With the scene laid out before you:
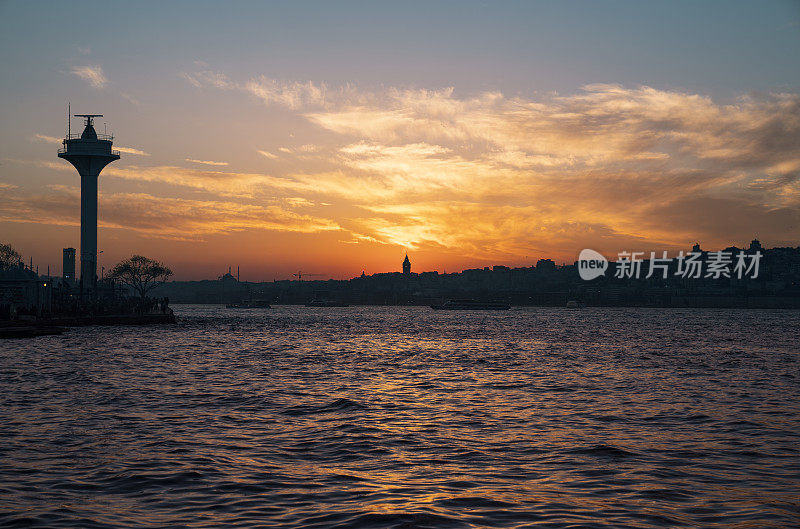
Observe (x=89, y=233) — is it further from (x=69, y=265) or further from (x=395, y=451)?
(x=395, y=451)

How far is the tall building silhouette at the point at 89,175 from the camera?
146 m

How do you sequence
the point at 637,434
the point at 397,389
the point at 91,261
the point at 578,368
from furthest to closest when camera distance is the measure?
the point at 91,261 < the point at 578,368 < the point at 397,389 < the point at 637,434

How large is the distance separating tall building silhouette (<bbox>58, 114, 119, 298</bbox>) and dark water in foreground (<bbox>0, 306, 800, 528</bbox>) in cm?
11298

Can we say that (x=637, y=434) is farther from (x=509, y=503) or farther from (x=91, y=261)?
(x=91, y=261)

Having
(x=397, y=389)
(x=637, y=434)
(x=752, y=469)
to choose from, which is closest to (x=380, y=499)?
(x=752, y=469)

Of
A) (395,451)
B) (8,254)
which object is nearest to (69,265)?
(8,254)

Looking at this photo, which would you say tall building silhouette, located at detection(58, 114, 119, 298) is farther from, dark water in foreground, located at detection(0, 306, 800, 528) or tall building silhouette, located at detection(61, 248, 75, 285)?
dark water in foreground, located at detection(0, 306, 800, 528)

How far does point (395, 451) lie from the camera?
18859 mm

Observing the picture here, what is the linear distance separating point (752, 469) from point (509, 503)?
7345mm

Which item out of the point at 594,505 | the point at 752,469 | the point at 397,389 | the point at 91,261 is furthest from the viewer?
the point at 91,261

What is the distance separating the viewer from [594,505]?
13453 millimetres

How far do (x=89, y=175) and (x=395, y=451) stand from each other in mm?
153097

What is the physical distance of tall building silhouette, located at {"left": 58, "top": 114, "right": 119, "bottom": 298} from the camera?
14550 cm

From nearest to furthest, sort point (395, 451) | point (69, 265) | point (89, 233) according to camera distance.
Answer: point (395, 451) → point (89, 233) → point (69, 265)
